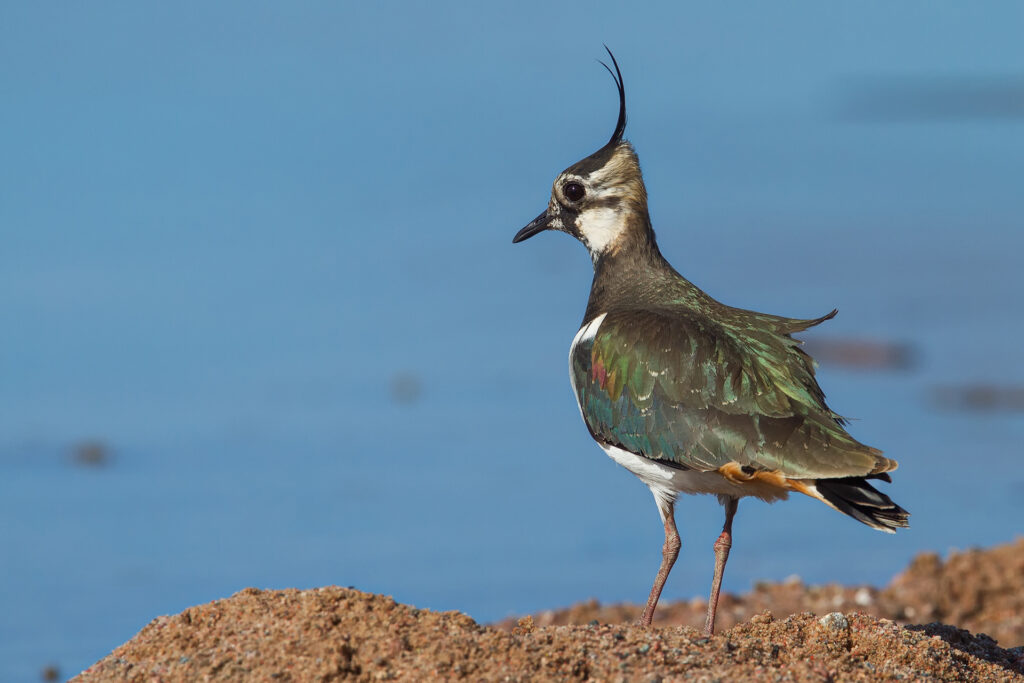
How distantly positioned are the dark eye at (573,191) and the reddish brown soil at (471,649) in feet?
10.8

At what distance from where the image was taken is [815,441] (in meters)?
6.35

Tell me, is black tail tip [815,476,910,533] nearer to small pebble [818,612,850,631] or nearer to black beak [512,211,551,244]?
small pebble [818,612,850,631]

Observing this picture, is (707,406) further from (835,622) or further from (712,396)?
(835,622)

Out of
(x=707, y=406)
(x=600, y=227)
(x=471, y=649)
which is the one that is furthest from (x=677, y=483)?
(x=471, y=649)

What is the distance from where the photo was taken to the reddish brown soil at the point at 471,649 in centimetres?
500

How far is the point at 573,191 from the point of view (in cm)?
855

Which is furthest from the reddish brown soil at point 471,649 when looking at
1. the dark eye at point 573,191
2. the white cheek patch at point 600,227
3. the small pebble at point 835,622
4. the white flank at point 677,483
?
the dark eye at point 573,191

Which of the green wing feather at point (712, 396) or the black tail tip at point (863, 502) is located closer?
the black tail tip at point (863, 502)

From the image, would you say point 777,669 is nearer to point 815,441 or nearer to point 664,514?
point 815,441

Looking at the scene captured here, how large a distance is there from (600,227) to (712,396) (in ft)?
6.24

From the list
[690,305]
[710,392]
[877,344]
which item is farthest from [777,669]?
[877,344]

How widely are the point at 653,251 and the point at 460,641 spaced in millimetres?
3641

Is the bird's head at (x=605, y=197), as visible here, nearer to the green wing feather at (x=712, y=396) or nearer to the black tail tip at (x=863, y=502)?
the green wing feather at (x=712, y=396)

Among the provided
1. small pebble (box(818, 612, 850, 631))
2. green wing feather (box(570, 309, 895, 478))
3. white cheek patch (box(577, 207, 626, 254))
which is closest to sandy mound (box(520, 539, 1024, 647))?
green wing feather (box(570, 309, 895, 478))
